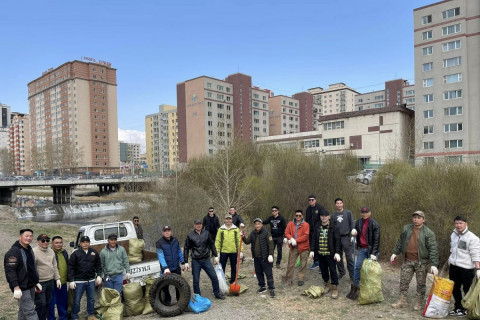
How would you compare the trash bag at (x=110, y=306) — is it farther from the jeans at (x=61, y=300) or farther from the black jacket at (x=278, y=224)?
the black jacket at (x=278, y=224)

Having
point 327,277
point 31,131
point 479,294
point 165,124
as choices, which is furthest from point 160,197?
point 31,131

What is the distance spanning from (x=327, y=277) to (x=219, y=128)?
1237 centimetres

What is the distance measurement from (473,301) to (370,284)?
1.66m

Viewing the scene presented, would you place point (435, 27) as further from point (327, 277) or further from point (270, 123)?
point (270, 123)

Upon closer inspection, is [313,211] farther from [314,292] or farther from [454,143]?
[454,143]

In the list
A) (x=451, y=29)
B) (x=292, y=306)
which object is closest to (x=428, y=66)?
(x=451, y=29)

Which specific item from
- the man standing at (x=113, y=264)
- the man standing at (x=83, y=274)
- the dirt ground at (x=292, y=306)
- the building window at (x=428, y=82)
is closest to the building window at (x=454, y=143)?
the building window at (x=428, y=82)

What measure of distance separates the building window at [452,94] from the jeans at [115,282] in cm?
4830

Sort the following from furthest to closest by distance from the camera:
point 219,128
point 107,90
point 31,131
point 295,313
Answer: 1. point 31,131
2. point 107,90
3. point 219,128
4. point 295,313

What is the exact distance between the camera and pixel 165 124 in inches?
4732

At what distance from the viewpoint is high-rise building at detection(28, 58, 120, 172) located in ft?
312

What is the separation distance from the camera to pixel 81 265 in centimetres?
616

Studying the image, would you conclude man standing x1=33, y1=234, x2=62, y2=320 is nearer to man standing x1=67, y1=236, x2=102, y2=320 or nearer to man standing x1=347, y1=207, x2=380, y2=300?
man standing x1=67, y1=236, x2=102, y2=320

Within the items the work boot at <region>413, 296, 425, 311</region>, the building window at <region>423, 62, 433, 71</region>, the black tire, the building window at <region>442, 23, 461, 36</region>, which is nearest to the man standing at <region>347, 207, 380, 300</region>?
the work boot at <region>413, 296, 425, 311</region>
